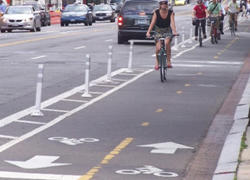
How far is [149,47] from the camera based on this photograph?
32.1m

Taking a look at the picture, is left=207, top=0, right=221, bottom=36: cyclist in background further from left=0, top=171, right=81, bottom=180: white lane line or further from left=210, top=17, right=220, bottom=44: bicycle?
left=0, top=171, right=81, bottom=180: white lane line

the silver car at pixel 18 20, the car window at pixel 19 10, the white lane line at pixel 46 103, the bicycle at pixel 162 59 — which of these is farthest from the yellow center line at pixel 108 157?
the car window at pixel 19 10

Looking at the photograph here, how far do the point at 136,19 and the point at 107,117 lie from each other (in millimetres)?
19982

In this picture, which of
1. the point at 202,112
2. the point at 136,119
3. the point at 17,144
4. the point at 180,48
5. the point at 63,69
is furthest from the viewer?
the point at 180,48

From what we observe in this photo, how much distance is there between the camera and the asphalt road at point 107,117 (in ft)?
29.7

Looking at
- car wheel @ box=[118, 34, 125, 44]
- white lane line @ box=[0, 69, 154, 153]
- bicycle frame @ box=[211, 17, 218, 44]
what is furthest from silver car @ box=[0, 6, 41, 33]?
white lane line @ box=[0, 69, 154, 153]

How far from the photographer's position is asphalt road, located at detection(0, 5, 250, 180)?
9055 millimetres

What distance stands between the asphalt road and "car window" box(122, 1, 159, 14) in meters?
7.64

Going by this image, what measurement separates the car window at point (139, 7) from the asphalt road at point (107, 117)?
7636mm

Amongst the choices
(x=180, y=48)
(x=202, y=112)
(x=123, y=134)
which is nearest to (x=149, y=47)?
(x=180, y=48)

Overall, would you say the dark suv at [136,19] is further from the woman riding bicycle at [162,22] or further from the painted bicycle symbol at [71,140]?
the painted bicycle symbol at [71,140]

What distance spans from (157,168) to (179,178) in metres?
0.52

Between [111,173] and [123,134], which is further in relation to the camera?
[123,134]

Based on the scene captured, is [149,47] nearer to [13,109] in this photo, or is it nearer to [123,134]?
[13,109]
